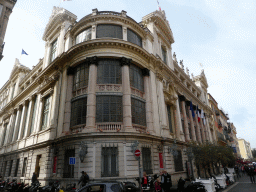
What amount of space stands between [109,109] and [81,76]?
5606 millimetres

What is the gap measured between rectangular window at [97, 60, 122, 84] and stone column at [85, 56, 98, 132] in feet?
2.05

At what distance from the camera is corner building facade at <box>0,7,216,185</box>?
54.4ft

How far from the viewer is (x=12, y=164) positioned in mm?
27844

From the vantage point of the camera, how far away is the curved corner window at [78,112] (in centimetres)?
1866

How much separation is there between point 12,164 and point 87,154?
63.2 ft

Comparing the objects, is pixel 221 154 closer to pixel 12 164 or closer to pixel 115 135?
pixel 115 135

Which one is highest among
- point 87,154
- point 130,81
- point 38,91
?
point 38,91

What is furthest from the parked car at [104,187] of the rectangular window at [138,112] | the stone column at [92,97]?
the rectangular window at [138,112]

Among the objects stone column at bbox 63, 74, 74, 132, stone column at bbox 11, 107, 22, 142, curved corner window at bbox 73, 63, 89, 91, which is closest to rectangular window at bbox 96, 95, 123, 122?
curved corner window at bbox 73, 63, 89, 91

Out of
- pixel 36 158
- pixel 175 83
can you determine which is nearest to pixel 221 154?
pixel 175 83

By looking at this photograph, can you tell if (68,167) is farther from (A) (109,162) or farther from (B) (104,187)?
(B) (104,187)

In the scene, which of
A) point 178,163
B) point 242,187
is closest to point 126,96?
point 178,163

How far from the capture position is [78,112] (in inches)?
757

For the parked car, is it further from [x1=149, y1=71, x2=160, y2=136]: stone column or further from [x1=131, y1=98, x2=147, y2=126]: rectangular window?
[x1=149, y1=71, x2=160, y2=136]: stone column
